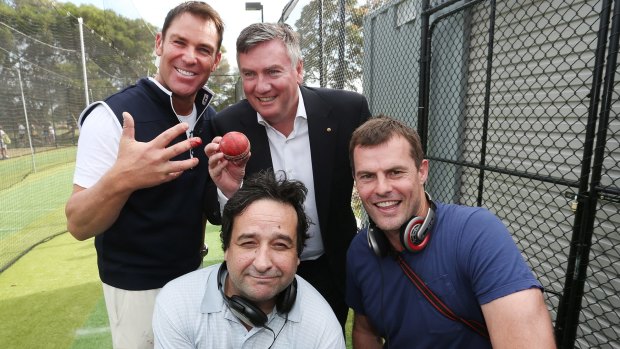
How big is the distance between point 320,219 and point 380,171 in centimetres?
67

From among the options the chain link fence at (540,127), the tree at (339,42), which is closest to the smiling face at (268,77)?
the chain link fence at (540,127)

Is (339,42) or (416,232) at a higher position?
(339,42)

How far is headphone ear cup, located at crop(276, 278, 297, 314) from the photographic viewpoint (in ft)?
5.86

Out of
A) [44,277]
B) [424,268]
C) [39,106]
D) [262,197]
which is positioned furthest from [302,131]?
[39,106]

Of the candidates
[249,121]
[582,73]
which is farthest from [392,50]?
[249,121]

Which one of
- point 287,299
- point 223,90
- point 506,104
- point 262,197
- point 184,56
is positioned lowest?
point 287,299

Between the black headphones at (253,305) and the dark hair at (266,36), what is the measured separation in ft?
4.24

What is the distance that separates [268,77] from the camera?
7.57ft

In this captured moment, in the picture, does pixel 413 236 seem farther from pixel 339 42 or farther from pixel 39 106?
pixel 39 106

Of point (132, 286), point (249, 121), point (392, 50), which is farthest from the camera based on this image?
point (392, 50)

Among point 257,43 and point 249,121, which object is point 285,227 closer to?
point 249,121

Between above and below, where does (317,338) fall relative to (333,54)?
below

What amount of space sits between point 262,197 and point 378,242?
61 cm

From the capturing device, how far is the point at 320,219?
8.18ft
